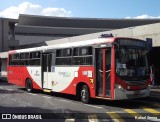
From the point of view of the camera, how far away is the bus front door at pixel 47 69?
18.7 meters

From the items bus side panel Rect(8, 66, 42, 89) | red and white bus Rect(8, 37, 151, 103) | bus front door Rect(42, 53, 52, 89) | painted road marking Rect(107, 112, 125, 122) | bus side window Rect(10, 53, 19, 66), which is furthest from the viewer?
bus side window Rect(10, 53, 19, 66)

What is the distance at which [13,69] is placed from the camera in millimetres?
24219

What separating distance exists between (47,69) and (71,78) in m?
2.89

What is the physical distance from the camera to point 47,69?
1900 cm

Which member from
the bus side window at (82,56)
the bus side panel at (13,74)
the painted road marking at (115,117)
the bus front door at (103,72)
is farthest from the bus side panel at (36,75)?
the painted road marking at (115,117)

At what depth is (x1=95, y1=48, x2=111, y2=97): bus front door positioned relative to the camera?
45.8ft

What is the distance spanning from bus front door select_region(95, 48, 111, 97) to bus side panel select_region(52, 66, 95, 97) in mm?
318

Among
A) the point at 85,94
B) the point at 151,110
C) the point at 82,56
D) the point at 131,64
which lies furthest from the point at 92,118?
the point at 82,56

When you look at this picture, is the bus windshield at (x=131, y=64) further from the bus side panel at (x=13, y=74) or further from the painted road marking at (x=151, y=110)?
the bus side panel at (x=13, y=74)

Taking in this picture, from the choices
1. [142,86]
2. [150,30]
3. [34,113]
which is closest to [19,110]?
[34,113]

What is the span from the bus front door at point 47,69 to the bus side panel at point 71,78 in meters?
0.69

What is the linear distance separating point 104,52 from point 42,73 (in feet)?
20.5

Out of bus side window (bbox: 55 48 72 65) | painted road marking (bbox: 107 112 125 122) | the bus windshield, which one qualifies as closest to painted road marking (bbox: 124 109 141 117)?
painted road marking (bbox: 107 112 125 122)

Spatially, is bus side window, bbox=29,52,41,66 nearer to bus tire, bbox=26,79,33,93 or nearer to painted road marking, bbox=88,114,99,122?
bus tire, bbox=26,79,33,93
